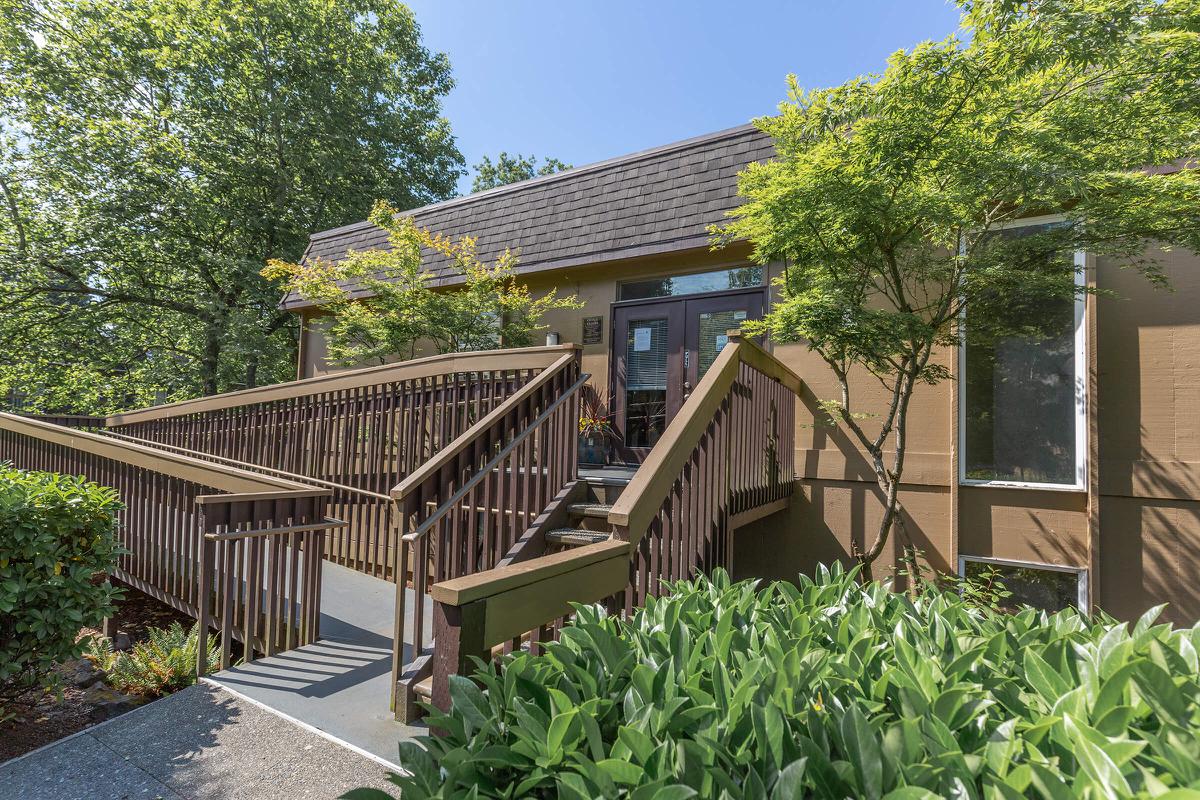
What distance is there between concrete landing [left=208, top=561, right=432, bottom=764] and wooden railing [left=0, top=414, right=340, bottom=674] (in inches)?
7.4

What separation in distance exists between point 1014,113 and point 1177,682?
3330 millimetres

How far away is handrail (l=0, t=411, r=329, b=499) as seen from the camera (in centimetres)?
359

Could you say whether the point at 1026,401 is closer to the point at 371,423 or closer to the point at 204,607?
the point at 371,423

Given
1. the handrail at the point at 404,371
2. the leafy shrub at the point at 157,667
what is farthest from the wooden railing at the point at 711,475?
the leafy shrub at the point at 157,667

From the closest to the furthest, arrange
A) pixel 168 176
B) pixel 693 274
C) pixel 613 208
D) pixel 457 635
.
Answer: pixel 457 635 → pixel 693 274 → pixel 613 208 → pixel 168 176

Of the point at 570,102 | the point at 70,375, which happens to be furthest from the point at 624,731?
the point at 70,375

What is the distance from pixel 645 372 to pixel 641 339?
40cm

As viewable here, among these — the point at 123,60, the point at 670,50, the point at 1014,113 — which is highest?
the point at 123,60

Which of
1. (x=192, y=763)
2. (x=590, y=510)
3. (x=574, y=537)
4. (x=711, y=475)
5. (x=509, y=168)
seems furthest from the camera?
(x=509, y=168)

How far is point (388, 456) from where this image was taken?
195 inches

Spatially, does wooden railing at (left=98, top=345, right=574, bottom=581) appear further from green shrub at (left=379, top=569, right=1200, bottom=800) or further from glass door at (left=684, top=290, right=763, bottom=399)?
green shrub at (left=379, top=569, right=1200, bottom=800)

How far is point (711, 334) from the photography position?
6355mm

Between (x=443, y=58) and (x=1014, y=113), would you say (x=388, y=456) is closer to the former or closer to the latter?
(x=1014, y=113)

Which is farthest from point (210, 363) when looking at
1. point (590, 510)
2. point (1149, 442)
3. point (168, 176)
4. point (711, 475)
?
point (1149, 442)
